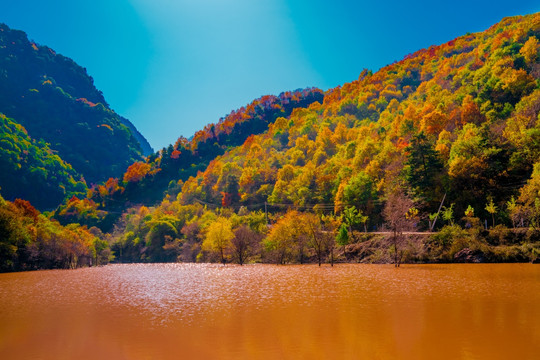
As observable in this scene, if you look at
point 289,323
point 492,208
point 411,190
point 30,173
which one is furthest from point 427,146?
point 30,173

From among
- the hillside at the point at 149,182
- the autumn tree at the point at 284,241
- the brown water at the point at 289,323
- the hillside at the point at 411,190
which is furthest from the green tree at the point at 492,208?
the hillside at the point at 149,182

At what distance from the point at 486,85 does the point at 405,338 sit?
78.3 m

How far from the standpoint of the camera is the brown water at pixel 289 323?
12.1 metres

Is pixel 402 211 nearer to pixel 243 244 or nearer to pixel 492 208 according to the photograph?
pixel 492 208

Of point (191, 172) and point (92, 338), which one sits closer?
point (92, 338)

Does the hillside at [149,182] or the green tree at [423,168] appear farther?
the hillside at [149,182]

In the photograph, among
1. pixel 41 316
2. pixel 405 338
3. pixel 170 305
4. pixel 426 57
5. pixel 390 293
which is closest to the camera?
pixel 405 338

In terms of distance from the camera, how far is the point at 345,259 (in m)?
55.5

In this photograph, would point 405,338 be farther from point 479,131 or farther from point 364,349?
point 479,131

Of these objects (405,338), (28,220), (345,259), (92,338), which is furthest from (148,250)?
(405,338)

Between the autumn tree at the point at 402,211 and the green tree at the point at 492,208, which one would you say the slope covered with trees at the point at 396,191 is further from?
the green tree at the point at 492,208

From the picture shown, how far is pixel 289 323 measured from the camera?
52.5ft

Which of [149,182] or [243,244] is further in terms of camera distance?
[149,182]

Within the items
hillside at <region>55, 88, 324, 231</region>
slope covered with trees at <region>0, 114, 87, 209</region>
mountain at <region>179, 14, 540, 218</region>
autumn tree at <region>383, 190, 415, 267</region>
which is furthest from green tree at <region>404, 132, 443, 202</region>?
slope covered with trees at <region>0, 114, 87, 209</region>
